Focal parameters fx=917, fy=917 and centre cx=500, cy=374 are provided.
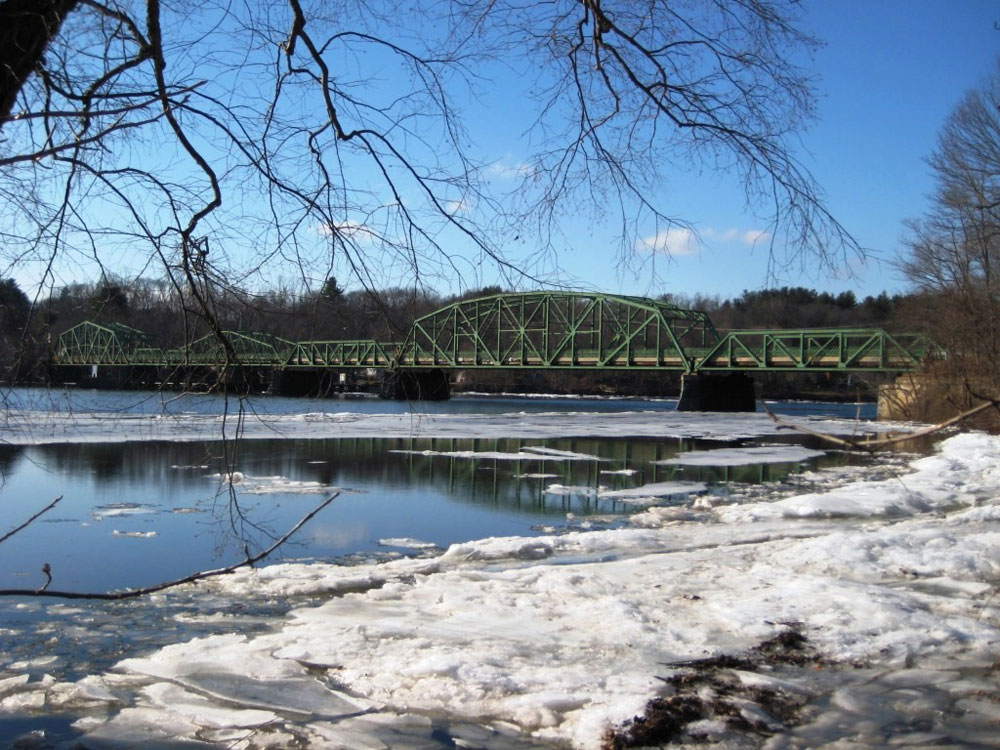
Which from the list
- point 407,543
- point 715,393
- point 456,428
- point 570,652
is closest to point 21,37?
point 570,652

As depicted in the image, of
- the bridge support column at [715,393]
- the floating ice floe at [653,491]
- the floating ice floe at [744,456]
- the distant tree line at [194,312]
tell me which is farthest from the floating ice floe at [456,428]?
the distant tree line at [194,312]

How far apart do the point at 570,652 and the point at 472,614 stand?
114 centimetres

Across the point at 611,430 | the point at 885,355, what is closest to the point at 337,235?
the point at 611,430

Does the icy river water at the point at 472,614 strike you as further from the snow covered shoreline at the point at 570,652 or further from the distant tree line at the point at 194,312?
the distant tree line at the point at 194,312

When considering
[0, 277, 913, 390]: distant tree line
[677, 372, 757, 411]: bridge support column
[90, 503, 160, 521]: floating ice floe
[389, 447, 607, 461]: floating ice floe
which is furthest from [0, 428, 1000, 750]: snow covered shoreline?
[677, 372, 757, 411]: bridge support column

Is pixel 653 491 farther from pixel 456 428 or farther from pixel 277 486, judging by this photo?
pixel 456 428

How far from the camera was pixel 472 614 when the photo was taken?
6699mm

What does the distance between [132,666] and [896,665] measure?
182 inches

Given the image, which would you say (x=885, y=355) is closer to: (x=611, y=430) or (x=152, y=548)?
(x=611, y=430)

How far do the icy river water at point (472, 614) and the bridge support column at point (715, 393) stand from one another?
4072 cm

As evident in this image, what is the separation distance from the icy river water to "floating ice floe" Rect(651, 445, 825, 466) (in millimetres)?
6871

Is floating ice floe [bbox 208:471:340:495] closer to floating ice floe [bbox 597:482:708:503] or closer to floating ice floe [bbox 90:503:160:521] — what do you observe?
floating ice floe [bbox 90:503:160:521]

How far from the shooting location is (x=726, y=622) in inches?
251

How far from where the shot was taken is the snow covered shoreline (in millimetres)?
4586
